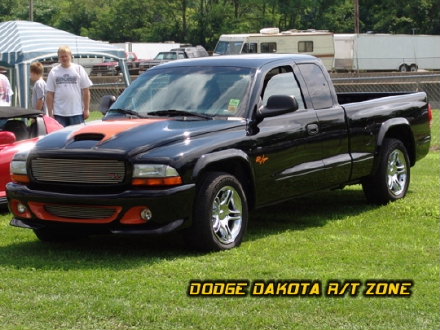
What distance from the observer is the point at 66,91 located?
43.3 feet

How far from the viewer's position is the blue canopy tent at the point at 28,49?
18.7m

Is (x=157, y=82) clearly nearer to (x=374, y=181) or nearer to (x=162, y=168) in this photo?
(x=162, y=168)

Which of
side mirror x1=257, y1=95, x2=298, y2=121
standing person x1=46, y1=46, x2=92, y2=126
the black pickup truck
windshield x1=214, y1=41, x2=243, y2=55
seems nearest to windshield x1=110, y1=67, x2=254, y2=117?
the black pickup truck

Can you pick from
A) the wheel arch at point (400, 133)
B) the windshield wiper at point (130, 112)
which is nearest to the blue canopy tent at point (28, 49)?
the wheel arch at point (400, 133)

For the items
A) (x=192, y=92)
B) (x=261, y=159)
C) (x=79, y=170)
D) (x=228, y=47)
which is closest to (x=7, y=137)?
(x=192, y=92)

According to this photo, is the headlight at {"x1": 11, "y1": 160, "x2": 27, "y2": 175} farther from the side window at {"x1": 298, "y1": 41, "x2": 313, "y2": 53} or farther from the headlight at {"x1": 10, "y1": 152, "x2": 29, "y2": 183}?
the side window at {"x1": 298, "y1": 41, "x2": 313, "y2": 53}

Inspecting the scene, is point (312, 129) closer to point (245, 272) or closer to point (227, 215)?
point (227, 215)

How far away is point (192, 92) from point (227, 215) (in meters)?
1.29

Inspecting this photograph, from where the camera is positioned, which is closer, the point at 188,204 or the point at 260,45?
the point at 188,204

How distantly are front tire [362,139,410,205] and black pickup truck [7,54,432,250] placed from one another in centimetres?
2

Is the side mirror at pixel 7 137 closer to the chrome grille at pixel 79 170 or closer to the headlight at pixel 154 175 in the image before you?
the chrome grille at pixel 79 170

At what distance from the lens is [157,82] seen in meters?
9.18

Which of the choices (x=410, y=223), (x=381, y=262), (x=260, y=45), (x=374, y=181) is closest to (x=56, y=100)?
(x=374, y=181)

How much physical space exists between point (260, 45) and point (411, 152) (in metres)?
41.7
